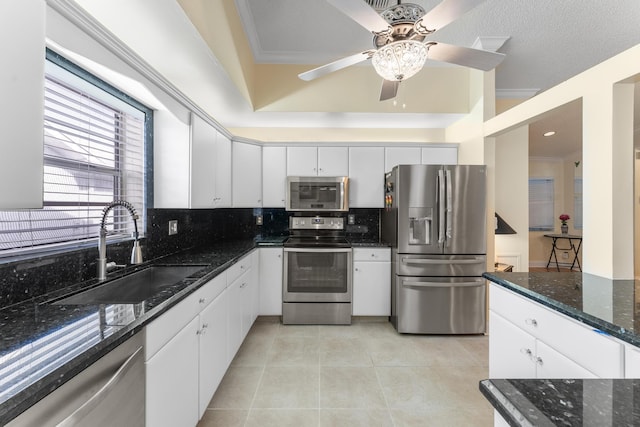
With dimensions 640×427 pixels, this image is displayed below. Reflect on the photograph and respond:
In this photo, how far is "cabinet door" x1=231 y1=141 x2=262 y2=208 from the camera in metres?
3.07

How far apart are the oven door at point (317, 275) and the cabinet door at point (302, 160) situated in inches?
38.8

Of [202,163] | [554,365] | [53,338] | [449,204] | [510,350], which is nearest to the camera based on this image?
[53,338]

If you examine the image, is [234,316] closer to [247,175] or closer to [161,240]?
[161,240]

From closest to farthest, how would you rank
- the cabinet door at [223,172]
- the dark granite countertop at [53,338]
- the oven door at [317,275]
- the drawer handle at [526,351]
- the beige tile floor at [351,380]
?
1. the dark granite countertop at [53,338]
2. the drawer handle at [526,351]
3. the beige tile floor at [351,380]
4. the cabinet door at [223,172]
5. the oven door at [317,275]

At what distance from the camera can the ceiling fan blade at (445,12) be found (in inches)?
49.5

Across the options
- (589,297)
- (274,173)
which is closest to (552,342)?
(589,297)

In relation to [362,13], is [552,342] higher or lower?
lower

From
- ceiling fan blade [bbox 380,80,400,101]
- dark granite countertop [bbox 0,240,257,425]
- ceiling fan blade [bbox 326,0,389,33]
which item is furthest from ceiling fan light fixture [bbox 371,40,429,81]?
dark granite countertop [bbox 0,240,257,425]

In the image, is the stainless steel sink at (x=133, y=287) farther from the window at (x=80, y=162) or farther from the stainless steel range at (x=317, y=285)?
the stainless steel range at (x=317, y=285)

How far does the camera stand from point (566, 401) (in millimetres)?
573

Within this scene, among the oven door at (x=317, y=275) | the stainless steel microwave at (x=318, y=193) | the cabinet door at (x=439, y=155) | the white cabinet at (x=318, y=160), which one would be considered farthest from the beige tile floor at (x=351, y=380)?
the cabinet door at (x=439, y=155)

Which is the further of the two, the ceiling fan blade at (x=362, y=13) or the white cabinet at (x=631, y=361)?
the ceiling fan blade at (x=362, y=13)

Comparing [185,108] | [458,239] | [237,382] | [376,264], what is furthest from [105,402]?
[458,239]

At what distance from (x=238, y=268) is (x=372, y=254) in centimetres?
144
